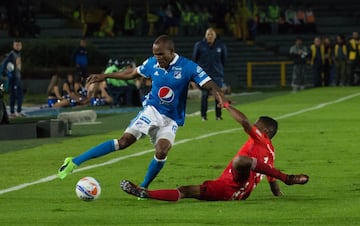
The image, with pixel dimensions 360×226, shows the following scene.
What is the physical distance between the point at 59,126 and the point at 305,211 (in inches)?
523

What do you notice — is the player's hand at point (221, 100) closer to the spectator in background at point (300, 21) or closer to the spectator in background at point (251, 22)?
the spectator in background at point (251, 22)

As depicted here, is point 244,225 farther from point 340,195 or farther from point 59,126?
point 59,126

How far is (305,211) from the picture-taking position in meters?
13.6

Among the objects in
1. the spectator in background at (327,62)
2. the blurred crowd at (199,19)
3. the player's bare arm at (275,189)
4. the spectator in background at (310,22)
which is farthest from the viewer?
the spectator in background at (310,22)

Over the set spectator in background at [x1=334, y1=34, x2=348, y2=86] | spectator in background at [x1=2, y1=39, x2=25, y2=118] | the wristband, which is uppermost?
the wristband

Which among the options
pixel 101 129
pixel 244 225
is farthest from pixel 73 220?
pixel 101 129

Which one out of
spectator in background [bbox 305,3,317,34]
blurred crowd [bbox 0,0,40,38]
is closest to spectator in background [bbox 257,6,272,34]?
spectator in background [bbox 305,3,317,34]

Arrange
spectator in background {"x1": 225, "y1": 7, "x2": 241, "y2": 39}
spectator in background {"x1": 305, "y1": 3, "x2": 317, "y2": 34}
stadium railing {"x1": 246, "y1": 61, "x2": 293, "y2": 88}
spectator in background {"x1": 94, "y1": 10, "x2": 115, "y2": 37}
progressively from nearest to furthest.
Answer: stadium railing {"x1": 246, "y1": 61, "x2": 293, "y2": 88}
spectator in background {"x1": 94, "y1": 10, "x2": 115, "y2": 37}
spectator in background {"x1": 225, "y1": 7, "x2": 241, "y2": 39}
spectator in background {"x1": 305, "y1": 3, "x2": 317, "y2": 34}

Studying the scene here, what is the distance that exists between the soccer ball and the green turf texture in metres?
0.09

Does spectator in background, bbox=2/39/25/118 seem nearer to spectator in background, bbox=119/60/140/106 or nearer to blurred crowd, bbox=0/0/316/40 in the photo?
spectator in background, bbox=119/60/140/106

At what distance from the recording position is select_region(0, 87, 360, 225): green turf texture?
1320cm

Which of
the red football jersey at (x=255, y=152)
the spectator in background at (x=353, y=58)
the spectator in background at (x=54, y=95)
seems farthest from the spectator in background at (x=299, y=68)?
the red football jersey at (x=255, y=152)

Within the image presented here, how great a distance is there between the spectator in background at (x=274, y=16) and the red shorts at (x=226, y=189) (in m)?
49.3

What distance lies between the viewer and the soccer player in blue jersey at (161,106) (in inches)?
605
